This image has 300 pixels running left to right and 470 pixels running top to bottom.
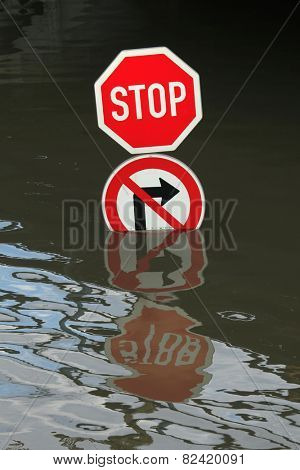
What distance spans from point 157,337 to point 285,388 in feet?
3.33

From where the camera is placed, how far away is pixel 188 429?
5.48 m

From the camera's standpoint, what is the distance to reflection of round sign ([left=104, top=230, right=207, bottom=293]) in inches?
305

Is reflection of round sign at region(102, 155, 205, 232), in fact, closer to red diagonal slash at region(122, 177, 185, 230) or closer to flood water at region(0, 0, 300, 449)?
red diagonal slash at region(122, 177, 185, 230)

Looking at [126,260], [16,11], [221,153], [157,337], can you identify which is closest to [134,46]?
[16,11]

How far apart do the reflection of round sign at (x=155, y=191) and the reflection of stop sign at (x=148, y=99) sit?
→ 143 millimetres

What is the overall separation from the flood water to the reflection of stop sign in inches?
36.5

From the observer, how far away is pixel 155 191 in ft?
25.7

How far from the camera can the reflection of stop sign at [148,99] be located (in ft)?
24.2

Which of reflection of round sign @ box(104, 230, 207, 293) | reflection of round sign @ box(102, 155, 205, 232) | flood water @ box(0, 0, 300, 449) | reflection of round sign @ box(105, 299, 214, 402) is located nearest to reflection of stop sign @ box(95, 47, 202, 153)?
reflection of round sign @ box(102, 155, 205, 232)

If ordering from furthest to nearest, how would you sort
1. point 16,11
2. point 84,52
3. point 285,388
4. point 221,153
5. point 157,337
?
point 16,11 < point 84,52 < point 221,153 < point 157,337 < point 285,388

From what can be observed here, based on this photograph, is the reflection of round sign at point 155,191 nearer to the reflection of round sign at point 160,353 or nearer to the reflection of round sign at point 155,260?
the reflection of round sign at point 155,260

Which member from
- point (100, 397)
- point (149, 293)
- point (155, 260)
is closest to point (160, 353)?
point (100, 397)

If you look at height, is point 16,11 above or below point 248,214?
above

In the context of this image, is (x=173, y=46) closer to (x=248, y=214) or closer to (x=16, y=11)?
(x=16, y=11)
